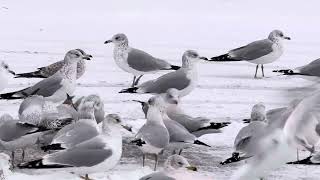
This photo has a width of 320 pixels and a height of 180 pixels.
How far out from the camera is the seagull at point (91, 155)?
20.2 feet

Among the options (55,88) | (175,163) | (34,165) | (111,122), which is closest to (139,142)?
(111,122)

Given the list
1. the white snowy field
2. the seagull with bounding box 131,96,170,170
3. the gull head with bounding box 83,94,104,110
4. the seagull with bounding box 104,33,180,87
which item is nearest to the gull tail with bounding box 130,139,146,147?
the seagull with bounding box 131,96,170,170

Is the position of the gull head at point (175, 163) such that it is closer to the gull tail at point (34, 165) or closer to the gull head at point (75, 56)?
the gull tail at point (34, 165)

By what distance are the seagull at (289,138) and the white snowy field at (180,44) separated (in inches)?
3.9

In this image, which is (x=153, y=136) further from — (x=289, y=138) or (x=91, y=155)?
(x=289, y=138)

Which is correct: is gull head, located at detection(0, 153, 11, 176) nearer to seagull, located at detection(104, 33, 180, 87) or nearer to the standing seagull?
seagull, located at detection(104, 33, 180, 87)

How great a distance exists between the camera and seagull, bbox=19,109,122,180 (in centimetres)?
615

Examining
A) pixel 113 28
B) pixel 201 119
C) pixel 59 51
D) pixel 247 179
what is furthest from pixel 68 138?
pixel 113 28

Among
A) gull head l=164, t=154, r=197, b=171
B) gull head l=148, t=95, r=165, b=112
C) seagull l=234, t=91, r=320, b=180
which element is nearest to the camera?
seagull l=234, t=91, r=320, b=180

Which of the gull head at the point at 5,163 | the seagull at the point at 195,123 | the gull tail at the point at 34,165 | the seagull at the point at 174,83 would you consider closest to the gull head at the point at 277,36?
the seagull at the point at 174,83

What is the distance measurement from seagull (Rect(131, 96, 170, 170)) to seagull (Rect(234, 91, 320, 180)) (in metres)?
3.56

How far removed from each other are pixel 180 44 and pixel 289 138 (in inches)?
619

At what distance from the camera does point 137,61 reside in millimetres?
11977

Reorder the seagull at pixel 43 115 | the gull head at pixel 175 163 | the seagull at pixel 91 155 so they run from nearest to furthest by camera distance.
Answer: the gull head at pixel 175 163, the seagull at pixel 91 155, the seagull at pixel 43 115
